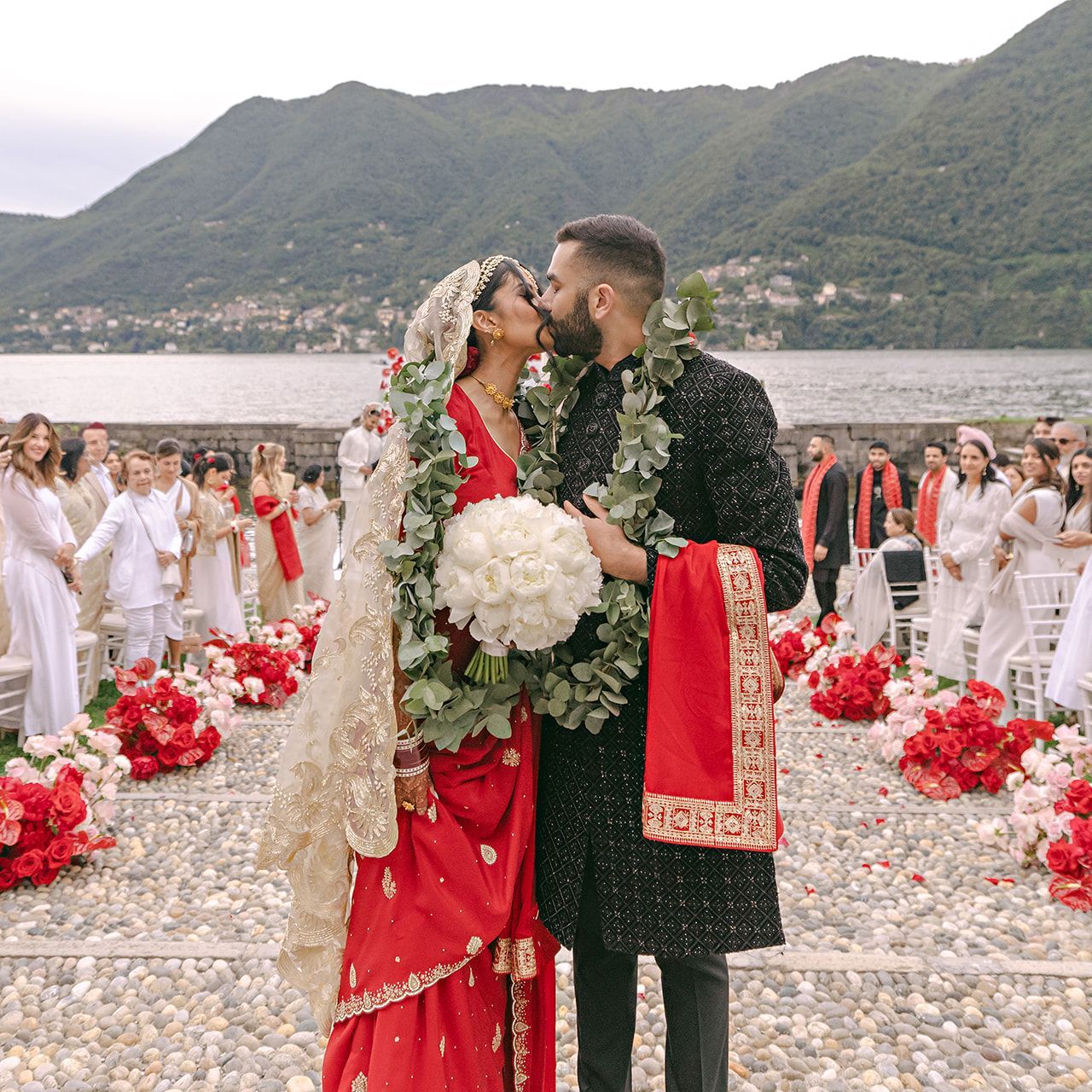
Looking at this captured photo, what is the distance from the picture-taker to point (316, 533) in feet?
39.2

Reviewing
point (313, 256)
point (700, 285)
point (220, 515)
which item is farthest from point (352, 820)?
point (313, 256)

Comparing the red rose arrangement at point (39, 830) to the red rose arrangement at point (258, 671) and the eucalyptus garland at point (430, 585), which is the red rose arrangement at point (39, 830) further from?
the eucalyptus garland at point (430, 585)

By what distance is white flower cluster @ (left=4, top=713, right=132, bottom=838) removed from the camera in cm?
490

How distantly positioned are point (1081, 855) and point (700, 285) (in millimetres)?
3433

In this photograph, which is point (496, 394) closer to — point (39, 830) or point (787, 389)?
point (39, 830)

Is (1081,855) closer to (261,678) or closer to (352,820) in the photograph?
(352,820)

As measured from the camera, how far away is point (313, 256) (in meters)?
120

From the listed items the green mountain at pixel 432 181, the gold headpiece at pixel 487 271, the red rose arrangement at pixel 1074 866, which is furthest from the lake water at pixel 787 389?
the gold headpiece at pixel 487 271

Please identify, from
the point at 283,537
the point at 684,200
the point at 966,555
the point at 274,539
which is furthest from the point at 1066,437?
the point at 684,200

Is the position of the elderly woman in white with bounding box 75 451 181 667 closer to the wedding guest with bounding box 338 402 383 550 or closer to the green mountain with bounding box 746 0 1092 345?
the wedding guest with bounding box 338 402 383 550

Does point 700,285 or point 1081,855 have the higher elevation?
point 700,285

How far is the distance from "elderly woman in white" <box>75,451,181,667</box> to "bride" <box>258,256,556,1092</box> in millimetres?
5977

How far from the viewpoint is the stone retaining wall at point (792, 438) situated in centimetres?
2011

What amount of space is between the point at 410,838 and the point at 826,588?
8.70m
